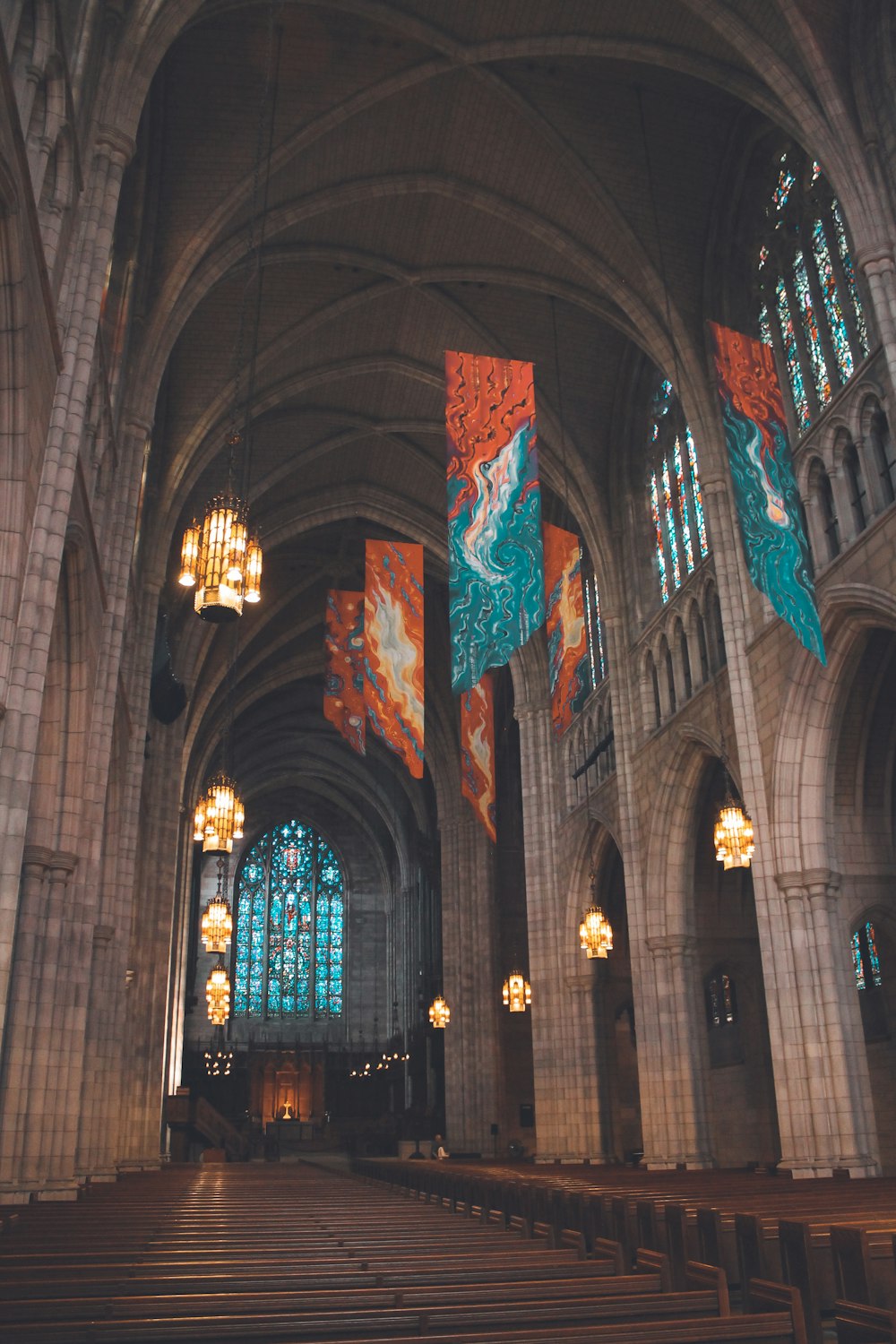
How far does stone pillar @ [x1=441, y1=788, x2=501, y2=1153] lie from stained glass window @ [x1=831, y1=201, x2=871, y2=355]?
23.7 meters

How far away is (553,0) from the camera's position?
17719 millimetres

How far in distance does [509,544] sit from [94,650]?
18.8 ft

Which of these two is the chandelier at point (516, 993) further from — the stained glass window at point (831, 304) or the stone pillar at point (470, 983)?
the stained glass window at point (831, 304)

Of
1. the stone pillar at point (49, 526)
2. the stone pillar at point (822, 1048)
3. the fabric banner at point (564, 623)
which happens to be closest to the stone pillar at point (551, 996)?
the fabric banner at point (564, 623)

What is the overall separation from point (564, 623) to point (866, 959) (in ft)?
26.1

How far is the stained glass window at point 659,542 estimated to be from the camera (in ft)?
Result: 74.6

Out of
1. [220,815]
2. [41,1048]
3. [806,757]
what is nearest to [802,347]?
[806,757]

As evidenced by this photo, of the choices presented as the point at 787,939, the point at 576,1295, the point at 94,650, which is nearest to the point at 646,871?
the point at 787,939

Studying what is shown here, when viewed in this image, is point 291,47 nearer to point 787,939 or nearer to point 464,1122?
point 787,939

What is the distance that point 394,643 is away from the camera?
63.8 feet

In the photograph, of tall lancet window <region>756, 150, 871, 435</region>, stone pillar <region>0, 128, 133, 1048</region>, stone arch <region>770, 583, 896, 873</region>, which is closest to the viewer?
stone pillar <region>0, 128, 133, 1048</region>

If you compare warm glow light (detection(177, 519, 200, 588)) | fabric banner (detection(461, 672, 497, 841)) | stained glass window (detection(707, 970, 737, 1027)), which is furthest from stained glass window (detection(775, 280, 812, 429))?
stained glass window (detection(707, 970, 737, 1027))

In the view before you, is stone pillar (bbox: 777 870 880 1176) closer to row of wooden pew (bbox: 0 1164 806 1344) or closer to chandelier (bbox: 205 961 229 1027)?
row of wooden pew (bbox: 0 1164 806 1344)

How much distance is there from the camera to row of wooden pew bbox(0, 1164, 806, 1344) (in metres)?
3.32
